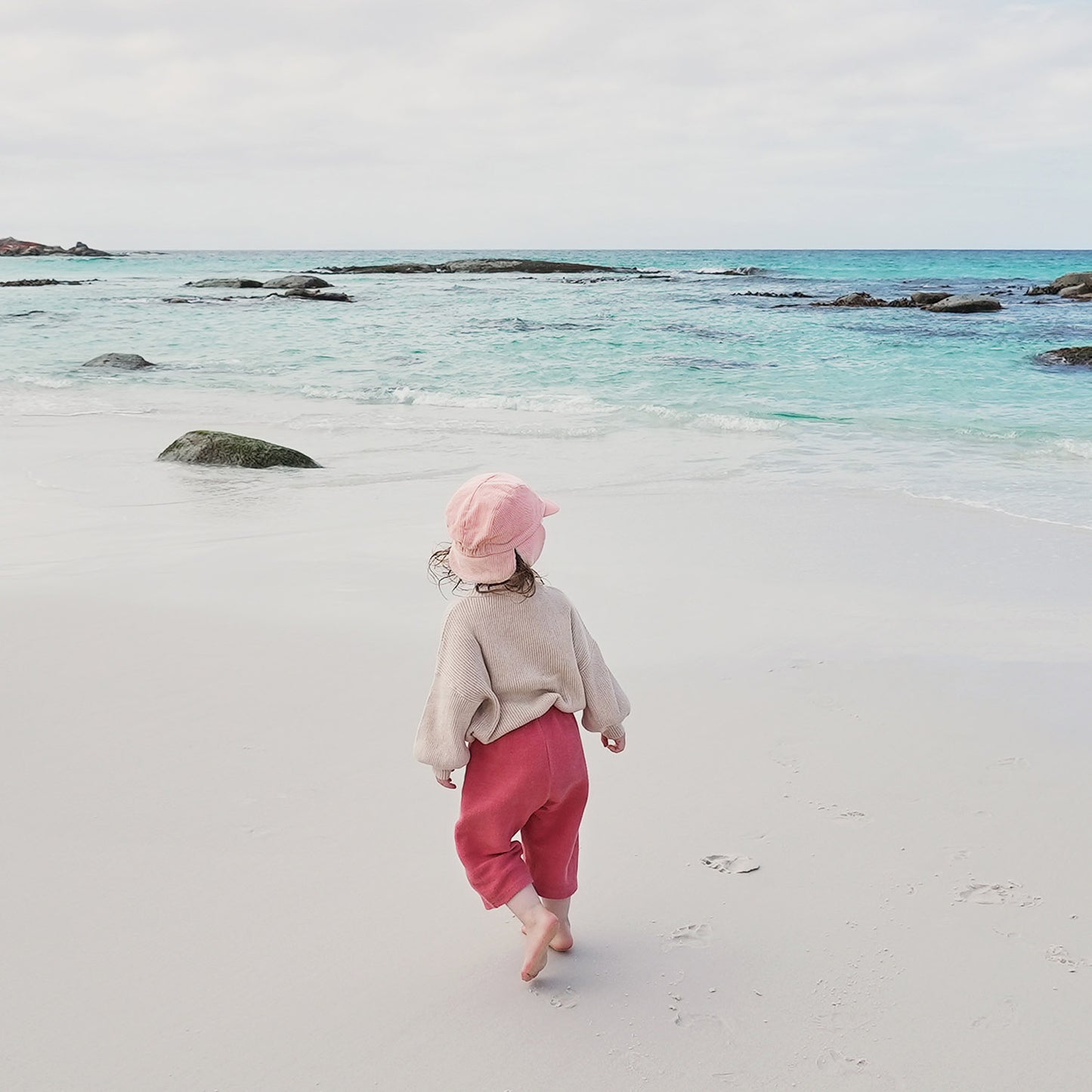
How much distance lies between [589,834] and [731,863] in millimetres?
428

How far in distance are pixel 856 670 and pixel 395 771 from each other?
1.92 meters

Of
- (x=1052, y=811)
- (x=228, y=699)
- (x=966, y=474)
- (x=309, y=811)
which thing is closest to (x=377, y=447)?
(x=966, y=474)

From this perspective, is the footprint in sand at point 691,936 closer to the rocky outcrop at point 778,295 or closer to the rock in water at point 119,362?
the rock in water at point 119,362

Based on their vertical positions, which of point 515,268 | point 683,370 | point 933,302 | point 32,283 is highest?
point 515,268

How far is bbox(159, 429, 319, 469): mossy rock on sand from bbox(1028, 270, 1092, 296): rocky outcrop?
33.2 metres

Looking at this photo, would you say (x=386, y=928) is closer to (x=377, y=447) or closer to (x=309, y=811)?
(x=309, y=811)

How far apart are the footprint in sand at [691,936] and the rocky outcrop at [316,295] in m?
32.8

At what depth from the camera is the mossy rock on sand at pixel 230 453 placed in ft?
27.6

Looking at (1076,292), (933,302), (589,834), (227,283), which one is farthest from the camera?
(227,283)

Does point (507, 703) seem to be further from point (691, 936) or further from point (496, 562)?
point (691, 936)

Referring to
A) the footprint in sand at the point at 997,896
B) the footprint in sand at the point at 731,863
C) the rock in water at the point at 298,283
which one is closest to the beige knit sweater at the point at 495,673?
the footprint in sand at the point at 731,863

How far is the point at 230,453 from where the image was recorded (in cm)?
845

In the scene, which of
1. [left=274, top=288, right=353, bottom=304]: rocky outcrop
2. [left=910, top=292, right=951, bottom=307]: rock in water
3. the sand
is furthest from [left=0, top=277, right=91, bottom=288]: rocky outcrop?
the sand

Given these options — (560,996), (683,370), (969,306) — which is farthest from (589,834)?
(969,306)
